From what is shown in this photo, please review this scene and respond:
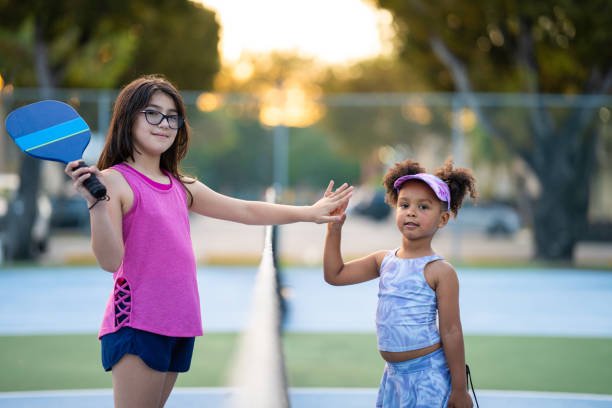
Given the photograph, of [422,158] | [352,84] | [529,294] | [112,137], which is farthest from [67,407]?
[352,84]

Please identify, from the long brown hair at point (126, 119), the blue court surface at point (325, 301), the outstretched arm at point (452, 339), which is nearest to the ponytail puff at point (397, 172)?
the outstretched arm at point (452, 339)

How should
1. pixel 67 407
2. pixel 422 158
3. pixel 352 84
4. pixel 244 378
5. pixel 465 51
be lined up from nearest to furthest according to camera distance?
pixel 244 378
pixel 67 407
pixel 422 158
pixel 465 51
pixel 352 84

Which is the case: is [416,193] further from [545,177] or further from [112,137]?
[545,177]

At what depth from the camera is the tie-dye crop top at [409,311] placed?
2705 millimetres

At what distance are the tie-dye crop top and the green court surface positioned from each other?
2.12 metres

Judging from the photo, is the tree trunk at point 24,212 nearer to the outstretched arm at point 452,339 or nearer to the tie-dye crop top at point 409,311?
the tie-dye crop top at point 409,311

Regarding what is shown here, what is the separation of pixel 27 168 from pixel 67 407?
879 centimetres

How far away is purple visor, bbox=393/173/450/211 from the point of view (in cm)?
275

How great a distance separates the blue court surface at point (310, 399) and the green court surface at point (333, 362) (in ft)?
0.69

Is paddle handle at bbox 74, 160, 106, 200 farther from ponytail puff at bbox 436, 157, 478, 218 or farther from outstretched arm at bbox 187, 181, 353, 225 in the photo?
ponytail puff at bbox 436, 157, 478, 218

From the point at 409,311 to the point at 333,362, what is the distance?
11.2ft

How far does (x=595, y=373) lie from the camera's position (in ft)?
18.7

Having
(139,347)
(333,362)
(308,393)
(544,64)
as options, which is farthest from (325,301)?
(544,64)

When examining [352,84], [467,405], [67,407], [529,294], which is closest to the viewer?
[467,405]
